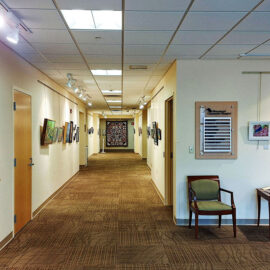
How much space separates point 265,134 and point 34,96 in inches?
169

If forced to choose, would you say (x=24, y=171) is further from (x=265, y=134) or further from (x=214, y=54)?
(x=265, y=134)

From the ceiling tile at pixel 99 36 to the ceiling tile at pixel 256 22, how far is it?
1493 mm

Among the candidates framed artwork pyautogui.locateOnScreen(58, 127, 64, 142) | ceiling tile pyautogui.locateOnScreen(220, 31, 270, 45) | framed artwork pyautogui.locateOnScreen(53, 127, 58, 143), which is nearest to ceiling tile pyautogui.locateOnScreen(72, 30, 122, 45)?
ceiling tile pyautogui.locateOnScreen(220, 31, 270, 45)

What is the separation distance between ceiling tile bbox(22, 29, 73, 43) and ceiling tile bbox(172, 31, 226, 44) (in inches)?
57.7

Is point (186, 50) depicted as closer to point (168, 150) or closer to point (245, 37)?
point (245, 37)

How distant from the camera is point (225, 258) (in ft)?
11.1

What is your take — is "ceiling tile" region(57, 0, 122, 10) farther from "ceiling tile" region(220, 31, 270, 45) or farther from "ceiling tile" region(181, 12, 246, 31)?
"ceiling tile" region(220, 31, 270, 45)

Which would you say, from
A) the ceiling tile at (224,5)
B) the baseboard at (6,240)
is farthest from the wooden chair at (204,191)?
the baseboard at (6,240)

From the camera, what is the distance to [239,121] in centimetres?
458

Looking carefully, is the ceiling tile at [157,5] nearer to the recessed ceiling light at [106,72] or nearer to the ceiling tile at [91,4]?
the ceiling tile at [91,4]

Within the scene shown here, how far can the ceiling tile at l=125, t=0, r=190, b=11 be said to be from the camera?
2527 mm

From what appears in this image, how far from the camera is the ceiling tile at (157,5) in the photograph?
253 cm

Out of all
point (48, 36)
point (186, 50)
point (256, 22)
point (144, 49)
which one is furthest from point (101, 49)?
point (256, 22)

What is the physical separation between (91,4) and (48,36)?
1075 mm
